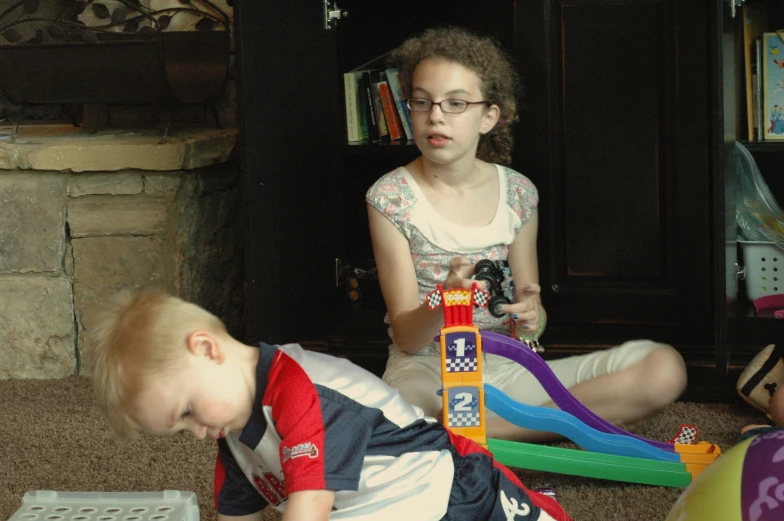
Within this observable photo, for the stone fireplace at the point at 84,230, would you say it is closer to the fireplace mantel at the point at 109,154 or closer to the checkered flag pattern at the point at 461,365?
the fireplace mantel at the point at 109,154

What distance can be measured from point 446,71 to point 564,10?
0.38 meters

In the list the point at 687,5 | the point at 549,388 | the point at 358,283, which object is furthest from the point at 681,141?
the point at 358,283

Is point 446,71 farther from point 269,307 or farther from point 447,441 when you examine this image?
point 447,441

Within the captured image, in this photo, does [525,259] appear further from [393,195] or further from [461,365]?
[461,365]

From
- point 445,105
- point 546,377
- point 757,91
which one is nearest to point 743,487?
point 546,377

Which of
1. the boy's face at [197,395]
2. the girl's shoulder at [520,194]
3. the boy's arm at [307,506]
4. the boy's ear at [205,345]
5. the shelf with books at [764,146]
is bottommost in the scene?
the boy's arm at [307,506]

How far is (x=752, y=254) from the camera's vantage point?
2.10 meters

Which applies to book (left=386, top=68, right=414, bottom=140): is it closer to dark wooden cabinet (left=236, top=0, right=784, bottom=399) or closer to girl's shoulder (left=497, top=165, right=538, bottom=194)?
dark wooden cabinet (left=236, top=0, right=784, bottom=399)

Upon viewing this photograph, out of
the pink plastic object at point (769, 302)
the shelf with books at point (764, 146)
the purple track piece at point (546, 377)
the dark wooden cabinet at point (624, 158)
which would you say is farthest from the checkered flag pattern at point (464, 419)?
the shelf with books at point (764, 146)

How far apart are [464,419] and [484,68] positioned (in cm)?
66

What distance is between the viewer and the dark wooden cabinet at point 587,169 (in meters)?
1.98

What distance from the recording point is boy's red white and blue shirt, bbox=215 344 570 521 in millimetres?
1081

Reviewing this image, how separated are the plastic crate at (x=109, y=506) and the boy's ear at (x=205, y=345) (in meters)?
0.26

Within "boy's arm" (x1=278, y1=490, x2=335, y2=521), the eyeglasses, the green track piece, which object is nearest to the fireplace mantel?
the eyeglasses
